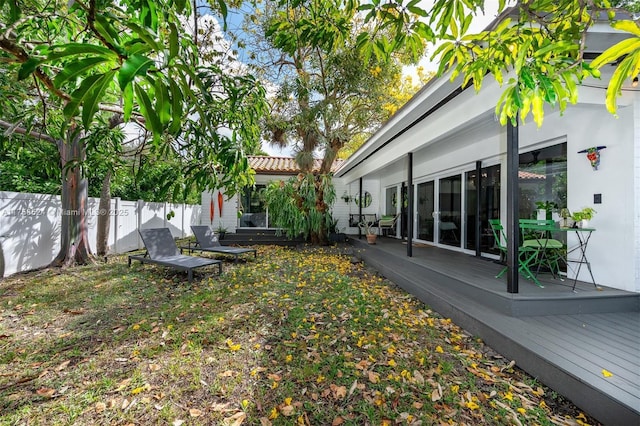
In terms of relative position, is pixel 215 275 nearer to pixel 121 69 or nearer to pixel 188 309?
pixel 188 309

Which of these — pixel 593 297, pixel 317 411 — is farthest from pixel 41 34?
pixel 593 297

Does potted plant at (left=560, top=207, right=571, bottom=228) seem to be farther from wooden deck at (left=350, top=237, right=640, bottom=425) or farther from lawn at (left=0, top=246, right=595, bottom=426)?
lawn at (left=0, top=246, right=595, bottom=426)

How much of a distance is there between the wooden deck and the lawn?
166mm

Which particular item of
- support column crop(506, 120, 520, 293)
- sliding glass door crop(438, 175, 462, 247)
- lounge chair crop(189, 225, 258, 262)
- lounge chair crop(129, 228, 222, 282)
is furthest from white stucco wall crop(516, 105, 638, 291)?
lounge chair crop(189, 225, 258, 262)

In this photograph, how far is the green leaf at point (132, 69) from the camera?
737 mm

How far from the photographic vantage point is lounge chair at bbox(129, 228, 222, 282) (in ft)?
19.2

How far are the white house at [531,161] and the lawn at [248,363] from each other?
8.58 ft

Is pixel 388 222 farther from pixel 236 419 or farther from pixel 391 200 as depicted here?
pixel 236 419

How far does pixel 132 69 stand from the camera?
2.50ft

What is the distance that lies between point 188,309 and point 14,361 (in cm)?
176

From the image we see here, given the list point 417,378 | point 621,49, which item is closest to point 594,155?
point 621,49

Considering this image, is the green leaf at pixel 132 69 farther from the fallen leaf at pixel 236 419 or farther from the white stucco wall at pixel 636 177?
the white stucco wall at pixel 636 177

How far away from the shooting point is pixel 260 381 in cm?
252

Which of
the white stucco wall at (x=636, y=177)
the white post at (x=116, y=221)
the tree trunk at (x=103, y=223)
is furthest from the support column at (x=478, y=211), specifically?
the white post at (x=116, y=221)
